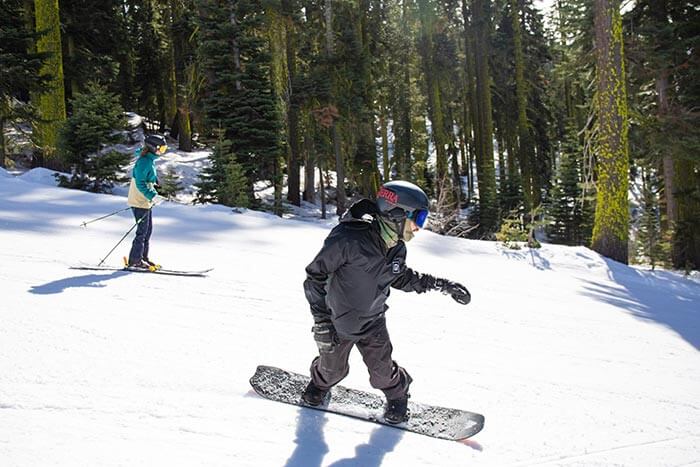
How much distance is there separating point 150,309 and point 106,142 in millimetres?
9379

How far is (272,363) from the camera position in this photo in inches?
184

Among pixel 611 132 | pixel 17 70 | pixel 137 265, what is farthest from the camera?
pixel 17 70

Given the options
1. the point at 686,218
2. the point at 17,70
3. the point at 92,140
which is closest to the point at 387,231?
the point at 92,140

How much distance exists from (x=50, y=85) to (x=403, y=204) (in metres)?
15.0

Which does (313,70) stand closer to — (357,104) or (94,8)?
(357,104)

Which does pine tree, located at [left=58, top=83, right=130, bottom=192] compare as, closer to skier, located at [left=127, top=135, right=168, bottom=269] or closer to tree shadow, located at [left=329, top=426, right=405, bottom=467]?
skier, located at [left=127, top=135, right=168, bottom=269]

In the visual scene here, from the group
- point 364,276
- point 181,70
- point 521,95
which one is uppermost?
point 181,70

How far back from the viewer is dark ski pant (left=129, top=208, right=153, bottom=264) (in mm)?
7305

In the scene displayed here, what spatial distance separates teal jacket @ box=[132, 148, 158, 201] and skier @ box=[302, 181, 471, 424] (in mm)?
4489

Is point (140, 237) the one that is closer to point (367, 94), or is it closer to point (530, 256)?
point (530, 256)

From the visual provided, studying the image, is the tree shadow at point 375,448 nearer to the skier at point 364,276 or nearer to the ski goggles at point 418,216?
the skier at point 364,276

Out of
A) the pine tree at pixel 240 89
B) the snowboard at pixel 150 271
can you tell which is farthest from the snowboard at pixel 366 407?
the pine tree at pixel 240 89

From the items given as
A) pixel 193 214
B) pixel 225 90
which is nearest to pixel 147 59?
pixel 225 90

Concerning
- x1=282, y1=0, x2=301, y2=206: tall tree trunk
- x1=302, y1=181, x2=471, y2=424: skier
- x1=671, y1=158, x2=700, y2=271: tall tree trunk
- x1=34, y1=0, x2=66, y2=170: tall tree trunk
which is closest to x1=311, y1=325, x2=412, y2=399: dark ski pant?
x1=302, y1=181, x2=471, y2=424: skier
